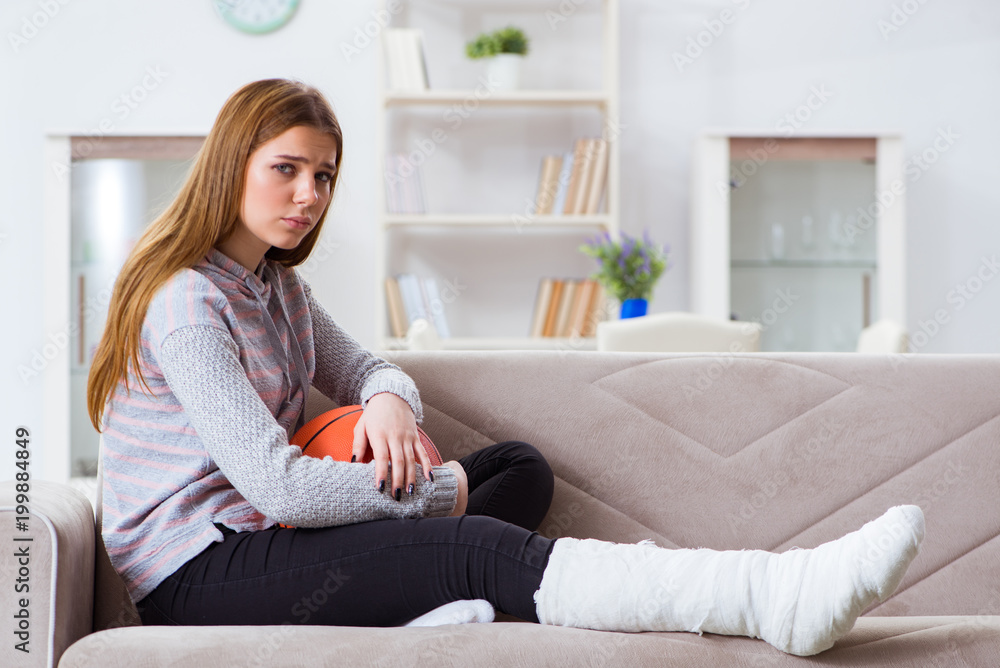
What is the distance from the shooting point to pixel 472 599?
1.06 meters

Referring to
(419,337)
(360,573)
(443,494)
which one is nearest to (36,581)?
(360,573)

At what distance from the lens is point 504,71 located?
12.1ft

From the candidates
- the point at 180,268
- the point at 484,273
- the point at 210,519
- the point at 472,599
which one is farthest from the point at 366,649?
the point at 484,273

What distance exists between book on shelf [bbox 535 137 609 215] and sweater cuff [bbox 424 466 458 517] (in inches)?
102

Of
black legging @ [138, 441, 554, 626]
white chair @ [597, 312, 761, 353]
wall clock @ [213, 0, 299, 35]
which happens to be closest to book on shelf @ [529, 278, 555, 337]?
white chair @ [597, 312, 761, 353]

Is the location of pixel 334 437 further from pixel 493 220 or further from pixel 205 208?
pixel 493 220

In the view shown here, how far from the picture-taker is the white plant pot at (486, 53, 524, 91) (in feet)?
12.1

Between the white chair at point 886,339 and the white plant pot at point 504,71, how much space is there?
5.75 ft

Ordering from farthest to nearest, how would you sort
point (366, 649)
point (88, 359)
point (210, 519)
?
1. point (88, 359)
2. point (210, 519)
3. point (366, 649)

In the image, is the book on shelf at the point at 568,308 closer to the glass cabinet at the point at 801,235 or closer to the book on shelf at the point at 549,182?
the book on shelf at the point at 549,182

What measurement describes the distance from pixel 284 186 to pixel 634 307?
200cm

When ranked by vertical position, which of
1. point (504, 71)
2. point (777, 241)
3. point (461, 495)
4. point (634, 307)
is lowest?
point (461, 495)

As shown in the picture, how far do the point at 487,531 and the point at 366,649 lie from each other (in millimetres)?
195

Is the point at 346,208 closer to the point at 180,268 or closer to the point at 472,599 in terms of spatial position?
the point at 180,268
